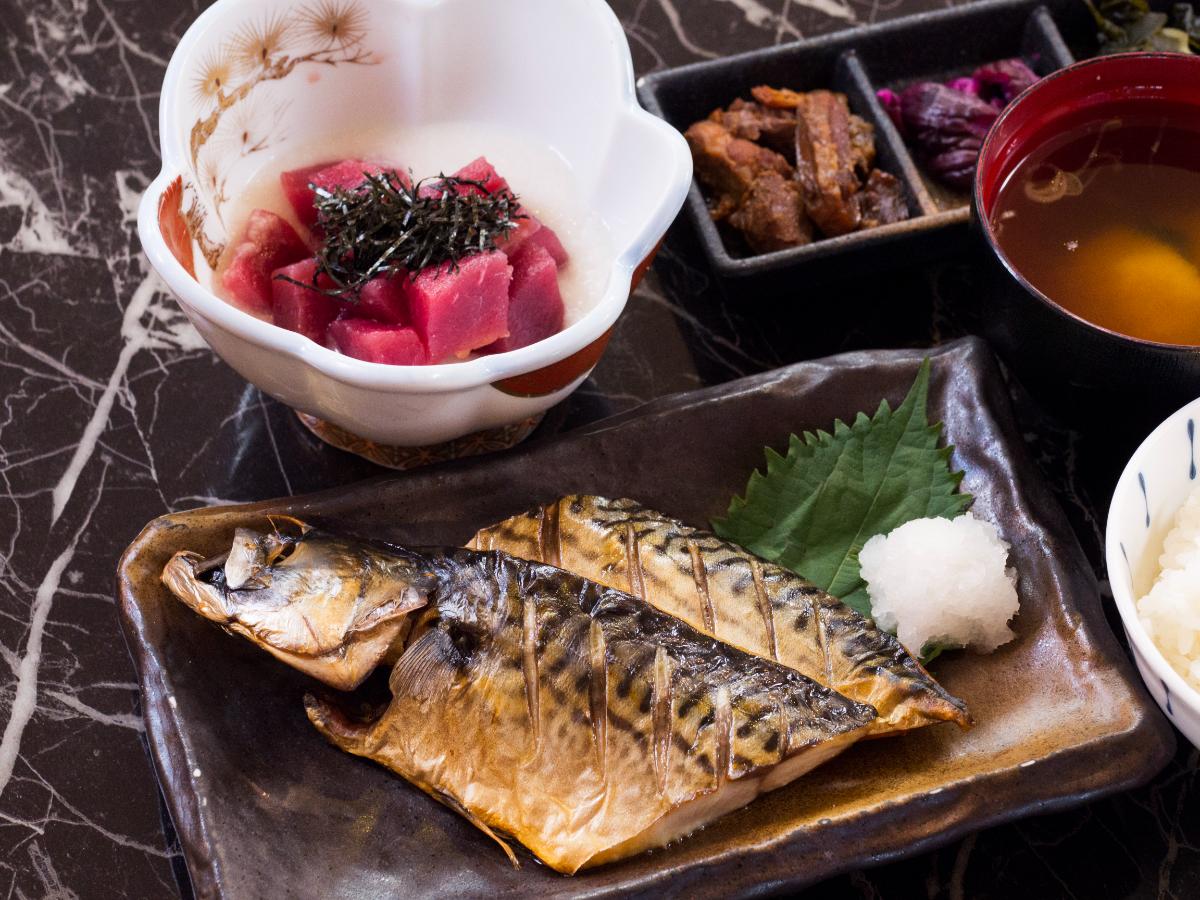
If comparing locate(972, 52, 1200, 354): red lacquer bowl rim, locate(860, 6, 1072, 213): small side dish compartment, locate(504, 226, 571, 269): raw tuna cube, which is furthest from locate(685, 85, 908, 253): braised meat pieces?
locate(504, 226, 571, 269): raw tuna cube

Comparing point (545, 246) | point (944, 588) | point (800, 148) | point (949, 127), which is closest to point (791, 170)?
point (800, 148)

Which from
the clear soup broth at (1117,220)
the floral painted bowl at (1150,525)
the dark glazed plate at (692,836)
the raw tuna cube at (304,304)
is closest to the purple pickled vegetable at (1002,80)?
the clear soup broth at (1117,220)

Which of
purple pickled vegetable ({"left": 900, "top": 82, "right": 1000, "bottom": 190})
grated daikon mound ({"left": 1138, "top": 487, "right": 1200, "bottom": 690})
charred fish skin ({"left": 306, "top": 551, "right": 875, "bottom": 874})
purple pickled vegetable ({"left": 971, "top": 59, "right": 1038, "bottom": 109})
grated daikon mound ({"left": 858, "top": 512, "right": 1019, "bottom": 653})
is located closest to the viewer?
charred fish skin ({"left": 306, "top": 551, "right": 875, "bottom": 874})

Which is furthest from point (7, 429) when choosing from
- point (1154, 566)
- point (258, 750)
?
point (1154, 566)

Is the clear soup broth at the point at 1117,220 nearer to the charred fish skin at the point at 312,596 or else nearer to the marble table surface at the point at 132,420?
the marble table surface at the point at 132,420

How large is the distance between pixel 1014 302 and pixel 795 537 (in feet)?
2.10

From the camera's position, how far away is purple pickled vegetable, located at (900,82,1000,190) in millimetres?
3100

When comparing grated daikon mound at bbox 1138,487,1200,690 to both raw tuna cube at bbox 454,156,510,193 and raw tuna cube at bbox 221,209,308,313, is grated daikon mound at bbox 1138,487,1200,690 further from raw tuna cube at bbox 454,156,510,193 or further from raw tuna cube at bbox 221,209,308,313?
raw tuna cube at bbox 221,209,308,313

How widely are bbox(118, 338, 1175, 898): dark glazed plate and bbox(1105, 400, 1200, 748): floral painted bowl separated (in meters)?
0.11

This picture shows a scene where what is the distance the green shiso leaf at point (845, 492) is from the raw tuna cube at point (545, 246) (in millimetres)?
609

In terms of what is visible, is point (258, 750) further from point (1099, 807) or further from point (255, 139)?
point (1099, 807)

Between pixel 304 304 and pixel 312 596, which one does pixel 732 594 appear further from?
pixel 304 304

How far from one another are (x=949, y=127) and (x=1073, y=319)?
880 millimetres

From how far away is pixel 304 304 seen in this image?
2.48 metres
